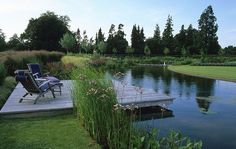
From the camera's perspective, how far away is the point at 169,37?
203ft

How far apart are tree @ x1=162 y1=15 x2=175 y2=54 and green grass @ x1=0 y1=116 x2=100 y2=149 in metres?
54.2

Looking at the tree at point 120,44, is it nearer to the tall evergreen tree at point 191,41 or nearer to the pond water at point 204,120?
the tall evergreen tree at point 191,41

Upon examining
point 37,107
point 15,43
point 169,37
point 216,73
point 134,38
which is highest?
point 169,37

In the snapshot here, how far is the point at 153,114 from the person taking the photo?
8266 mm

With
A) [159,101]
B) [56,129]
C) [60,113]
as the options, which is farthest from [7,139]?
[159,101]

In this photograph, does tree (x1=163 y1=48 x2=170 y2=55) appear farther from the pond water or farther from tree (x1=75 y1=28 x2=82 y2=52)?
the pond water

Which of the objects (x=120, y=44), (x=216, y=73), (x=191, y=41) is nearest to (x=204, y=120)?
(x=216, y=73)

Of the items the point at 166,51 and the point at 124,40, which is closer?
the point at 166,51

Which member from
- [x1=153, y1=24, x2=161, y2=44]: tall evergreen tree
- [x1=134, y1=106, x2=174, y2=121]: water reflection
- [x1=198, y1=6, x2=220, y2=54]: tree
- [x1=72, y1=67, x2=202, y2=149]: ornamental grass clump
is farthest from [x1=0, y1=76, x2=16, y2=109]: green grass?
[x1=153, y1=24, x2=161, y2=44]: tall evergreen tree

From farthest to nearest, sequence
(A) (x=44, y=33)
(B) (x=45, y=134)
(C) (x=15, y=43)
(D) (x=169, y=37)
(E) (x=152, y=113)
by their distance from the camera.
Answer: (D) (x=169, y=37)
(C) (x=15, y=43)
(A) (x=44, y=33)
(E) (x=152, y=113)
(B) (x=45, y=134)

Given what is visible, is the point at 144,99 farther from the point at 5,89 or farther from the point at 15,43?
the point at 15,43

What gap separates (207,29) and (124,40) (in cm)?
1736

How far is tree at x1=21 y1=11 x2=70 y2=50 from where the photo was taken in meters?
52.6

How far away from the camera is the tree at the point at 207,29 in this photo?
2047 inches
